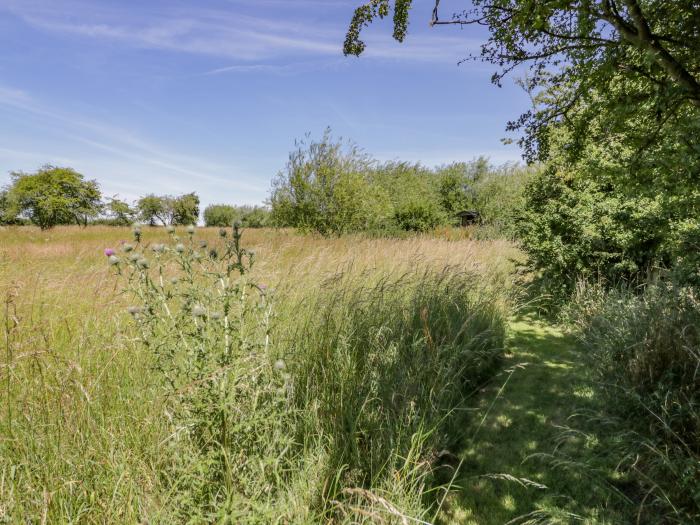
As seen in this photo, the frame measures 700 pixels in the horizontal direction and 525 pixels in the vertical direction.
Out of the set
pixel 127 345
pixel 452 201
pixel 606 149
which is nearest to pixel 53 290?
pixel 127 345

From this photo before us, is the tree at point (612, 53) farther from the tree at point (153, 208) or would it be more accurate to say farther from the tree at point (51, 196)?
the tree at point (153, 208)

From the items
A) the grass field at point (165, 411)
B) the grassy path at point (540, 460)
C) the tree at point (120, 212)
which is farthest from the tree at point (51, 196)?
the grassy path at point (540, 460)

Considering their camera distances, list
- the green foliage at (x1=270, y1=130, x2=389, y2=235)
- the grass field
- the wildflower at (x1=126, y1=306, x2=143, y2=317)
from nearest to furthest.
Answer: the grass field, the wildflower at (x1=126, y1=306, x2=143, y2=317), the green foliage at (x1=270, y1=130, x2=389, y2=235)

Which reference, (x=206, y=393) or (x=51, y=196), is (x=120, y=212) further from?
(x=206, y=393)

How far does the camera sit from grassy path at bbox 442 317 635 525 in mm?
2473

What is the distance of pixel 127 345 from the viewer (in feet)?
9.33

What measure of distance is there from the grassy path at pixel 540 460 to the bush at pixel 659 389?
0.24m

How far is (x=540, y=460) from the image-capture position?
9.98 feet

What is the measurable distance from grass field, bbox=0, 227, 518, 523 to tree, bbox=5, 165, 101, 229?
111ft

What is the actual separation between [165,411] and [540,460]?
305cm

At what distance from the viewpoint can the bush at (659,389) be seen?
7.72 ft

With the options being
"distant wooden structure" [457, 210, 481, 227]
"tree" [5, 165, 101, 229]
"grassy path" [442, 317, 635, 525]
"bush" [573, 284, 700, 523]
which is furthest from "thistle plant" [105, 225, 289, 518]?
"tree" [5, 165, 101, 229]

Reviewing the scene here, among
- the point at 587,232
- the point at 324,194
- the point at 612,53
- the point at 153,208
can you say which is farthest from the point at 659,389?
the point at 153,208

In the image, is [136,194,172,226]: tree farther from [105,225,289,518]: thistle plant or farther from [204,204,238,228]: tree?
[105,225,289,518]: thistle plant
